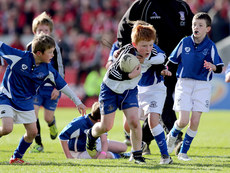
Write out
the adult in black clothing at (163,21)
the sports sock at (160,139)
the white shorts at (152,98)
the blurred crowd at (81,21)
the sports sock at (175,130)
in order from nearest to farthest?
the sports sock at (160,139), the white shorts at (152,98), the sports sock at (175,130), the adult in black clothing at (163,21), the blurred crowd at (81,21)

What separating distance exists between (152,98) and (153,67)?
42 centimetres

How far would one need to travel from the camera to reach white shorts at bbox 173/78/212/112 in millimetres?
6766

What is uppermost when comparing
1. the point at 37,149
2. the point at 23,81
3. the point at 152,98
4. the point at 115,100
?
A: the point at 23,81

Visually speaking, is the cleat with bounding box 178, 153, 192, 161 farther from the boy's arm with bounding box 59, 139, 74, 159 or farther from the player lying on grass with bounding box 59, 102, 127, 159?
the boy's arm with bounding box 59, 139, 74, 159

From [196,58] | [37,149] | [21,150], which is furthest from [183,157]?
[37,149]

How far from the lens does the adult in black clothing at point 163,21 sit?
7762 millimetres

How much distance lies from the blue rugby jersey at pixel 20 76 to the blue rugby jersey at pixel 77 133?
817mm

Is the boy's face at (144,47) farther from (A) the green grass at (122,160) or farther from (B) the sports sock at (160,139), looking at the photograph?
(A) the green grass at (122,160)

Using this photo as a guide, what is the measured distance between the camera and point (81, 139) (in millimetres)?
7105

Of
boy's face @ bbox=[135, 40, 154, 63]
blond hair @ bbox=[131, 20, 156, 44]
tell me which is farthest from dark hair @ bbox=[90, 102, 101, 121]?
blond hair @ bbox=[131, 20, 156, 44]

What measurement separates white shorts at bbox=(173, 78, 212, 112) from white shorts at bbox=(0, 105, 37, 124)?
2.05 m

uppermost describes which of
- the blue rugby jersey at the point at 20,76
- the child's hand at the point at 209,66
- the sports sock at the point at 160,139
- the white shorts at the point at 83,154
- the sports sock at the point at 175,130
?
the child's hand at the point at 209,66

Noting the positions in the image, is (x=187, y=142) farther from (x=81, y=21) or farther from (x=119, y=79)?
(x=81, y=21)

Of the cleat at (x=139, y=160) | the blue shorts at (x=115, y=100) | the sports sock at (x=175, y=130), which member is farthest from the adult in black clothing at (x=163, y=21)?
the blue shorts at (x=115, y=100)
